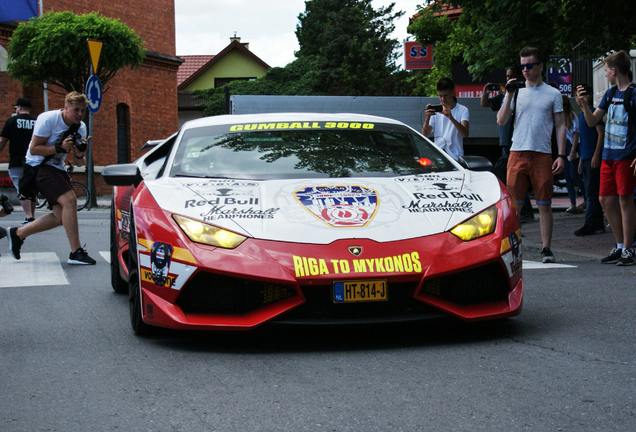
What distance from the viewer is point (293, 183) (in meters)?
4.55

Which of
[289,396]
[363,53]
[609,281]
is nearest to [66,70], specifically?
[609,281]

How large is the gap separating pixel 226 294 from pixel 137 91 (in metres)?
26.5

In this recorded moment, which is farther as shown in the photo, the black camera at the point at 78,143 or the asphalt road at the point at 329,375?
the black camera at the point at 78,143

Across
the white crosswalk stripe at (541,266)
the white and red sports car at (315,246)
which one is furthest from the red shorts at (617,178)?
the white and red sports car at (315,246)

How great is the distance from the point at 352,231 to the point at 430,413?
4.17 feet

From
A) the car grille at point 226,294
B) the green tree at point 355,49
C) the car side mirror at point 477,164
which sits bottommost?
the car grille at point 226,294

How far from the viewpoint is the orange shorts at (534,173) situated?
732 cm

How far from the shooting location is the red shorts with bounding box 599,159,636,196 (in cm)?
718

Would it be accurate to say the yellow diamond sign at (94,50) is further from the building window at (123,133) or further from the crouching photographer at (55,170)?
the building window at (123,133)

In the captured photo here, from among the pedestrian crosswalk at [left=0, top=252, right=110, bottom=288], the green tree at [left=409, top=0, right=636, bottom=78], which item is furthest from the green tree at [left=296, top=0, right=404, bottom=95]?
the pedestrian crosswalk at [left=0, top=252, right=110, bottom=288]

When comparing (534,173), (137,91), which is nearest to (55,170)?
(534,173)

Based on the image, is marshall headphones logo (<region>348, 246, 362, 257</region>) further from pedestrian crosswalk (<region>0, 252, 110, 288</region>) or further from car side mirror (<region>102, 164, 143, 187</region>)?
pedestrian crosswalk (<region>0, 252, 110, 288</region>)

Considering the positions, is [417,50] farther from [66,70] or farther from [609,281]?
[609,281]

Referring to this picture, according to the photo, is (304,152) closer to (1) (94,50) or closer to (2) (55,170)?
(2) (55,170)
